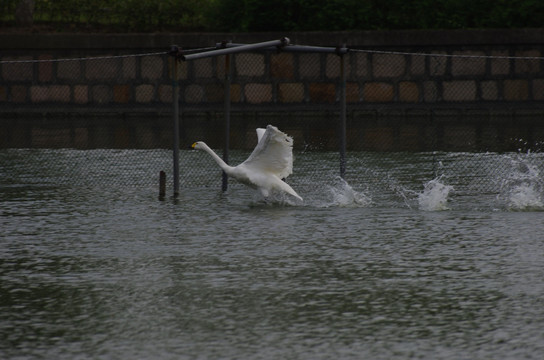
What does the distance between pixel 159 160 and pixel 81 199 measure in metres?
4.20

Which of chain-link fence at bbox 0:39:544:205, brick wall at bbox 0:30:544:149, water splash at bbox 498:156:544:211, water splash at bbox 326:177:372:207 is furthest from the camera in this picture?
brick wall at bbox 0:30:544:149

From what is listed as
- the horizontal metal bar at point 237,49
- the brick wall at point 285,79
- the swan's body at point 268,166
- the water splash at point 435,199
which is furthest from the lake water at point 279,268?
the brick wall at point 285,79

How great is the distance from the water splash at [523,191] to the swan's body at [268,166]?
250cm

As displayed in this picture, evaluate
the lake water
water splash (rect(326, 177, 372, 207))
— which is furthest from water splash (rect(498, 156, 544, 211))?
water splash (rect(326, 177, 372, 207))

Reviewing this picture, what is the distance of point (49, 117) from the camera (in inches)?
1006

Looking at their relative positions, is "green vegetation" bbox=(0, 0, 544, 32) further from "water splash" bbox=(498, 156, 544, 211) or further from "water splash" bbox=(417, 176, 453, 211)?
"water splash" bbox=(417, 176, 453, 211)

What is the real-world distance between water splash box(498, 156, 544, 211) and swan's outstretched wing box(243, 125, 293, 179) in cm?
251

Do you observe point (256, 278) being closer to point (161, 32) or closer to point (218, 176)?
point (218, 176)

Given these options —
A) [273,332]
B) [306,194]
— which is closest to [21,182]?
[306,194]

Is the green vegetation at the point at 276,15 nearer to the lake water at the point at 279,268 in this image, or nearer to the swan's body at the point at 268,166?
the lake water at the point at 279,268

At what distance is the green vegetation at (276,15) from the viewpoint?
26297 mm

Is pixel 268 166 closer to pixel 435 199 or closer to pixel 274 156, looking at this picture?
pixel 274 156

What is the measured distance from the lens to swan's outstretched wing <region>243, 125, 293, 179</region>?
1318cm

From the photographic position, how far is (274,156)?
13367 millimetres
